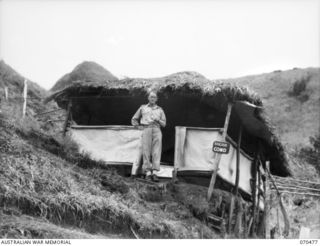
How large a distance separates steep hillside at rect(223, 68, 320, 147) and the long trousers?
18.5 metres

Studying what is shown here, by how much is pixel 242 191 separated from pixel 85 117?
3880 mm

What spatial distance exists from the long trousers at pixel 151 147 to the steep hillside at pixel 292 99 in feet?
60.5

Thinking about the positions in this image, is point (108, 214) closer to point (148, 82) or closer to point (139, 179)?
point (139, 179)

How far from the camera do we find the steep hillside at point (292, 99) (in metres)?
30.0

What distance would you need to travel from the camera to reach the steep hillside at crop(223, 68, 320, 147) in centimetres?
2995

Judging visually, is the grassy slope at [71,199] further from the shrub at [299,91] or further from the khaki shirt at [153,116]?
the shrub at [299,91]

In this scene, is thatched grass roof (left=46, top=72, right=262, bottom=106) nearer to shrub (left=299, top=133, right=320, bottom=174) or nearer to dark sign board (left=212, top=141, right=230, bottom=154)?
dark sign board (left=212, top=141, right=230, bottom=154)

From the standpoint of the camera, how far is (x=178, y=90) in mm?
10547

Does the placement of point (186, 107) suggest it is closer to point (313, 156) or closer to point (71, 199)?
point (71, 199)

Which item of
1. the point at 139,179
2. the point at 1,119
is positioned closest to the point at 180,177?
the point at 139,179

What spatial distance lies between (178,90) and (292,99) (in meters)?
24.4

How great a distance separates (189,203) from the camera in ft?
31.2

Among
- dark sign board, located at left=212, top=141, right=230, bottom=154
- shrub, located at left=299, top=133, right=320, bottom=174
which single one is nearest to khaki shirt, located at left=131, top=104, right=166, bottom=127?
dark sign board, located at left=212, top=141, right=230, bottom=154

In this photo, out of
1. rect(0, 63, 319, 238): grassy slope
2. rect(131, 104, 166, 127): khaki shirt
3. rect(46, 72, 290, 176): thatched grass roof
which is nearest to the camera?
rect(0, 63, 319, 238): grassy slope
